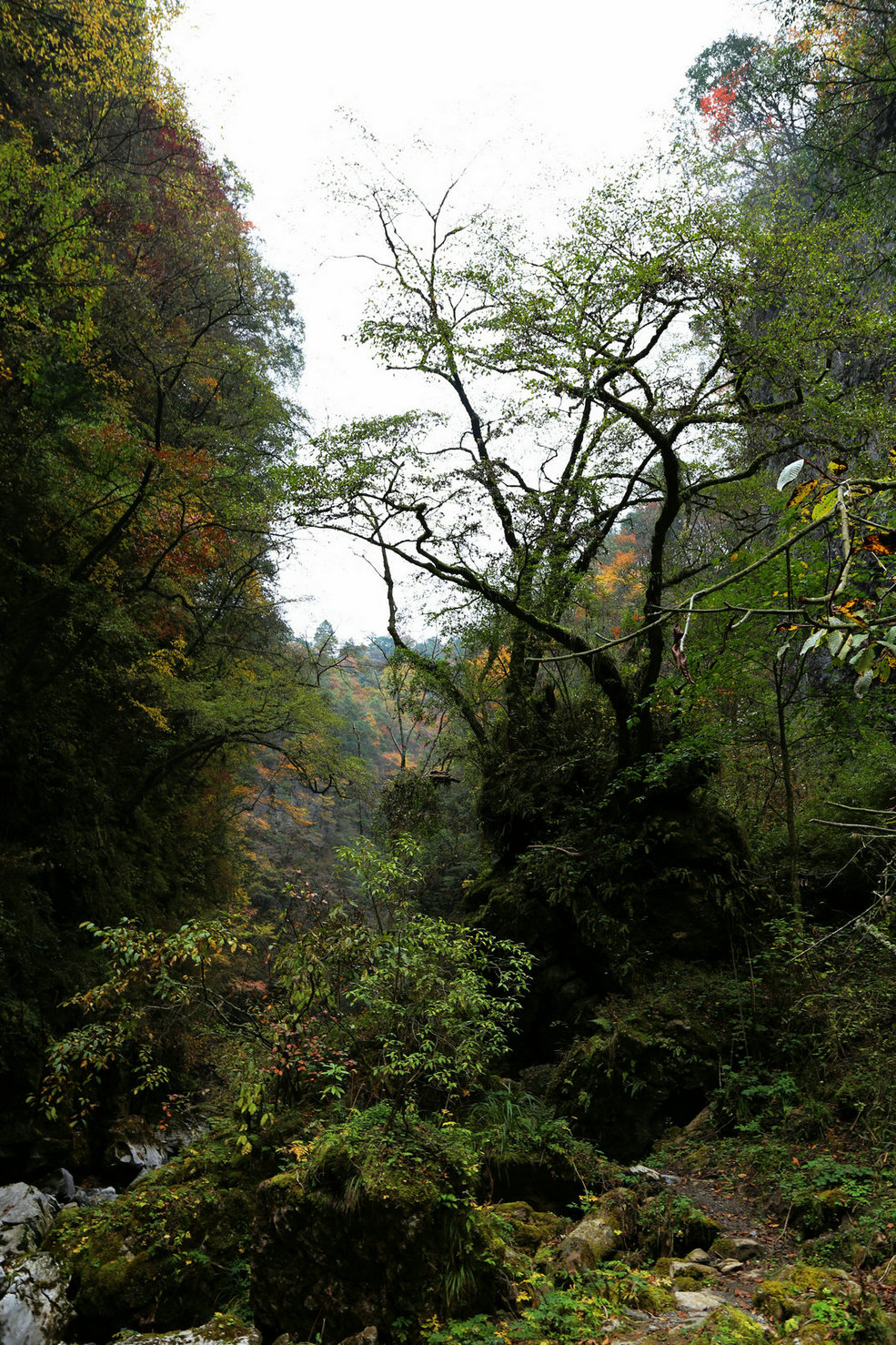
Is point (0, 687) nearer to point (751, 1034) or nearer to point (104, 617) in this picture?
point (104, 617)

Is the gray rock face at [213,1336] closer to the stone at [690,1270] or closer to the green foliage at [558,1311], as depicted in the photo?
the green foliage at [558,1311]

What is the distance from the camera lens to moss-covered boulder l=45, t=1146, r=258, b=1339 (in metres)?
4.22

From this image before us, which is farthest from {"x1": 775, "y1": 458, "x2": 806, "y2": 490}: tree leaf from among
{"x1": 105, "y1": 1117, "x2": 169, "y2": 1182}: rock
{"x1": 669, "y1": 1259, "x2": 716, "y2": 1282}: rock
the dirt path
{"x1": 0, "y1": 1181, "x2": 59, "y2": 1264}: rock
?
{"x1": 105, "y1": 1117, "x2": 169, "y2": 1182}: rock

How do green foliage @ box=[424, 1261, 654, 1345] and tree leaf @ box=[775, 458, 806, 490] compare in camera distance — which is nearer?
tree leaf @ box=[775, 458, 806, 490]

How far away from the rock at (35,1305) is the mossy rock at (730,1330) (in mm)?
4031

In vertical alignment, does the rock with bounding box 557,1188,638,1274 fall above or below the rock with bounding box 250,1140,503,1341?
below

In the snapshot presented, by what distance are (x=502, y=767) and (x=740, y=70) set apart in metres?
22.4

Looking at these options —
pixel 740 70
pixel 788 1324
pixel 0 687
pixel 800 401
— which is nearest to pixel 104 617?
pixel 0 687

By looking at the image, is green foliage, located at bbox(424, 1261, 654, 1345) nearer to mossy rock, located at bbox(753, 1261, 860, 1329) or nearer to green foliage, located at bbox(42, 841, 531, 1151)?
mossy rock, located at bbox(753, 1261, 860, 1329)

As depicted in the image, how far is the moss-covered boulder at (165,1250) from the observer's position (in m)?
4.22

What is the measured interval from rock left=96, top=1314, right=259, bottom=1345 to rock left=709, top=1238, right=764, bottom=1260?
8.61 ft

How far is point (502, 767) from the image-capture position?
1095 centimetres

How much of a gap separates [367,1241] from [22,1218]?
4.25m

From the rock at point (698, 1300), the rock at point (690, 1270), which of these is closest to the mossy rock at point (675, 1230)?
the rock at point (690, 1270)
